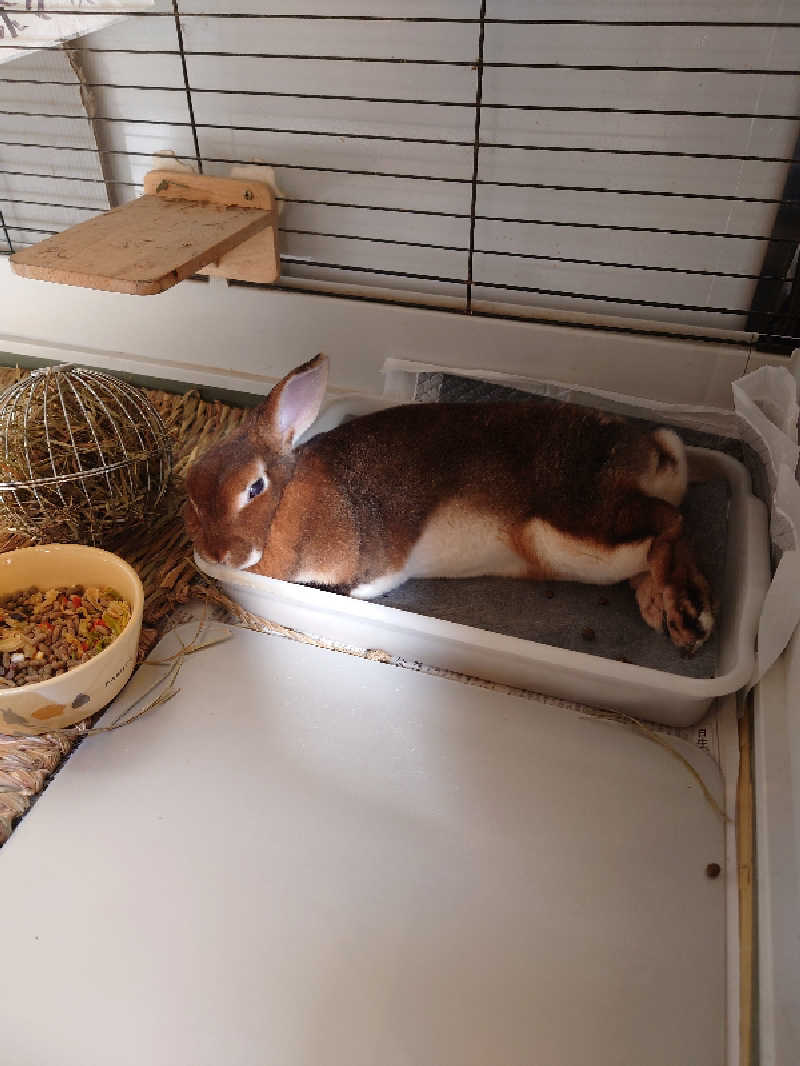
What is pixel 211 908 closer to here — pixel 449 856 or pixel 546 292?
pixel 449 856

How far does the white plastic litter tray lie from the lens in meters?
1.00

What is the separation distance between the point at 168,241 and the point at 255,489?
519mm

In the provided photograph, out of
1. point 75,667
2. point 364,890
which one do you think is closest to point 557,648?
point 364,890

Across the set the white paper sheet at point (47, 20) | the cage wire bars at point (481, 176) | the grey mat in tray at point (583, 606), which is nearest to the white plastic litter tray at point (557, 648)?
the grey mat in tray at point (583, 606)

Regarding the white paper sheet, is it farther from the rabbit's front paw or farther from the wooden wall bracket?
the rabbit's front paw

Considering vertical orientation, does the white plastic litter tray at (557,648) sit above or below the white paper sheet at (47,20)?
below

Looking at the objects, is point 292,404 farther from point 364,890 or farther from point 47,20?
point 47,20

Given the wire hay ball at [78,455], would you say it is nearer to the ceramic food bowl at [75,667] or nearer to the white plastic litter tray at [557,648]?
the ceramic food bowl at [75,667]

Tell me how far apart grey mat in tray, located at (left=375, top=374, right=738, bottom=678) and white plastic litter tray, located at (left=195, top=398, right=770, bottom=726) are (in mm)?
23

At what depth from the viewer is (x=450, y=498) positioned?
1.12 m

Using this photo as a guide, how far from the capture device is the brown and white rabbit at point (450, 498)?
107cm

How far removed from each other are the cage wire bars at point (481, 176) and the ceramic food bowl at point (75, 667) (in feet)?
2.45

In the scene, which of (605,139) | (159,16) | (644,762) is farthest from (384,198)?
(644,762)

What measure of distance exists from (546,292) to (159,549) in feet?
2.62
